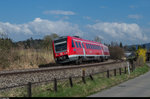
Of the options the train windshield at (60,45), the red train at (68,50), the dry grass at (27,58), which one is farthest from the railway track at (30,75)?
the dry grass at (27,58)

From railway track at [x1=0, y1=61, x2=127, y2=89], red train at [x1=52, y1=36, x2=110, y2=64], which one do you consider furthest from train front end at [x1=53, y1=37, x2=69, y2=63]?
railway track at [x1=0, y1=61, x2=127, y2=89]

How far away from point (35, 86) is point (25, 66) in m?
8.77

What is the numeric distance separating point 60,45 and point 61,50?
54 centimetres

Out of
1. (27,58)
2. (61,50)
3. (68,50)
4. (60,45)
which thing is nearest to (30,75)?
(68,50)

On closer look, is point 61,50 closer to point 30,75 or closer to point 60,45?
point 60,45

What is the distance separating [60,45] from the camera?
20828mm

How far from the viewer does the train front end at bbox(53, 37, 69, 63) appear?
799 inches

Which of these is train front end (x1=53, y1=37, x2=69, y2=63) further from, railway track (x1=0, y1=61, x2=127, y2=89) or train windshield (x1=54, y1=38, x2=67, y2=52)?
railway track (x1=0, y1=61, x2=127, y2=89)

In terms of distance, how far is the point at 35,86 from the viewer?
11.0m

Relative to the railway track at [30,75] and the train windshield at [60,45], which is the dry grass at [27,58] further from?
the railway track at [30,75]

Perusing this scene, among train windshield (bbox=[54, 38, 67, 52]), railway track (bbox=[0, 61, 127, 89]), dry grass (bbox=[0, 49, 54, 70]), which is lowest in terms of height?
railway track (bbox=[0, 61, 127, 89])

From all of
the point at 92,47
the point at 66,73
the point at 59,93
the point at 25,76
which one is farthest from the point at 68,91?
the point at 92,47

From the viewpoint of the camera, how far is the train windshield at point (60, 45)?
807 inches

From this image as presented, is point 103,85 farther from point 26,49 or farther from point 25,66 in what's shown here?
point 26,49
